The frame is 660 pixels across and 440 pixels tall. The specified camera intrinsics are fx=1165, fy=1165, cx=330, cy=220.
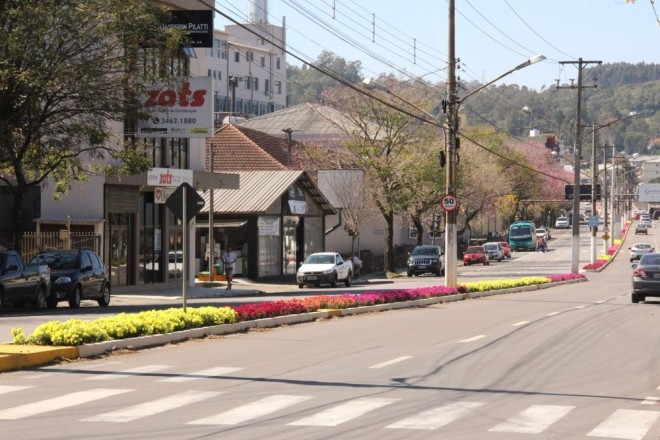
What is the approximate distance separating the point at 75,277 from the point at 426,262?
37587 millimetres

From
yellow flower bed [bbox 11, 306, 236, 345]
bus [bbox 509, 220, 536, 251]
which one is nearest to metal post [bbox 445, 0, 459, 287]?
yellow flower bed [bbox 11, 306, 236, 345]

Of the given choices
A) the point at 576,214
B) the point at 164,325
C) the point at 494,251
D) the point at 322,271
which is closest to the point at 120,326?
the point at 164,325

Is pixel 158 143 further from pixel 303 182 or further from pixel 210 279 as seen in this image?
pixel 303 182

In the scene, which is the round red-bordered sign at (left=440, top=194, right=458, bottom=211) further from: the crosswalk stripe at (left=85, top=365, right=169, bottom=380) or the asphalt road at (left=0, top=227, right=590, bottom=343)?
the crosswalk stripe at (left=85, top=365, right=169, bottom=380)

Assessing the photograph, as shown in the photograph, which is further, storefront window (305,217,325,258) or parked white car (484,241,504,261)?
parked white car (484,241,504,261)

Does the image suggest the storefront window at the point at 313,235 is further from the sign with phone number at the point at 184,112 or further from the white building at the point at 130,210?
the sign with phone number at the point at 184,112

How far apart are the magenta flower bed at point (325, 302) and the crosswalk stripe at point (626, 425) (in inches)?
488

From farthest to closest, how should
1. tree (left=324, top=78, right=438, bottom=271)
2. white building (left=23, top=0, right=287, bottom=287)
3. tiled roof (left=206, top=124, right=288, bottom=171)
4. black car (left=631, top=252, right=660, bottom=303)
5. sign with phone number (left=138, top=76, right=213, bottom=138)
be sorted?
1. tiled roof (left=206, top=124, right=288, bottom=171)
2. tree (left=324, top=78, right=438, bottom=271)
3. white building (left=23, top=0, right=287, bottom=287)
4. sign with phone number (left=138, top=76, right=213, bottom=138)
5. black car (left=631, top=252, right=660, bottom=303)

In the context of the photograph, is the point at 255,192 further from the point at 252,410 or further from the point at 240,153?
the point at 252,410

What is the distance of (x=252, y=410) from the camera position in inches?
476

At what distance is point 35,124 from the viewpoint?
30750mm

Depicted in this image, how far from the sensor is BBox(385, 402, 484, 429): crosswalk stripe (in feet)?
36.5

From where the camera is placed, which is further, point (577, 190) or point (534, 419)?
point (577, 190)

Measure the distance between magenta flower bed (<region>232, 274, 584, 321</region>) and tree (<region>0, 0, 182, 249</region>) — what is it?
794 centimetres
